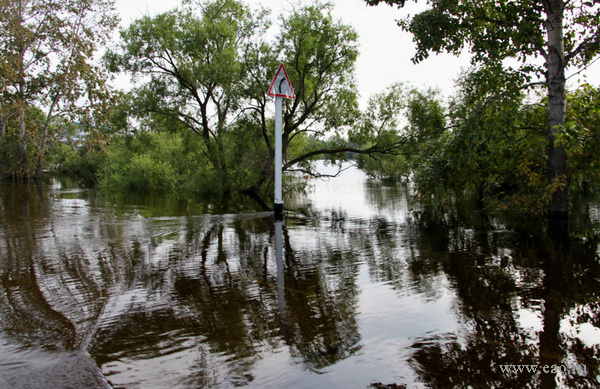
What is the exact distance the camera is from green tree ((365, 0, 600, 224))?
10.3 metres

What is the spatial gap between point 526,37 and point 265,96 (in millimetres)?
14196

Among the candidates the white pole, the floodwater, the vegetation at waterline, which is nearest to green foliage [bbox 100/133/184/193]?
the vegetation at waterline

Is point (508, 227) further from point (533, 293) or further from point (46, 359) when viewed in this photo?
point (46, 359)

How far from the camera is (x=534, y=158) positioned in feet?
35.9

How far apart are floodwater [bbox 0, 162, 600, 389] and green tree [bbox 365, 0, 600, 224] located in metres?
3.12

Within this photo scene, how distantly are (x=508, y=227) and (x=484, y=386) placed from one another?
31.2 feet

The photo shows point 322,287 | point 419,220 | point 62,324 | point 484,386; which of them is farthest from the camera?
point 419,220

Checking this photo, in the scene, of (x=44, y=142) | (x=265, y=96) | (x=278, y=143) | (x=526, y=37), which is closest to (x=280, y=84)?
(x=278, y=143)

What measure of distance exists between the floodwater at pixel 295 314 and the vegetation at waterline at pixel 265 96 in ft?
15.0

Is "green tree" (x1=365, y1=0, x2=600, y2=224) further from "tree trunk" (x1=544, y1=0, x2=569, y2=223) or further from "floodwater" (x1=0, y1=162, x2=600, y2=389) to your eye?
"floodwater" (x1=0, y1=162, x2=600, y2=389)

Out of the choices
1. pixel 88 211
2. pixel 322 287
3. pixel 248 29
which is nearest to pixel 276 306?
pixel 322 287

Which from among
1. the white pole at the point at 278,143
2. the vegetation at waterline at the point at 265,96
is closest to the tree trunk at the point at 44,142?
the vegetation at waterline at the point at 265,96

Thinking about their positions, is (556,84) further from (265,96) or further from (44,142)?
(44,142)

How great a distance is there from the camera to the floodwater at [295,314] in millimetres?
3363
